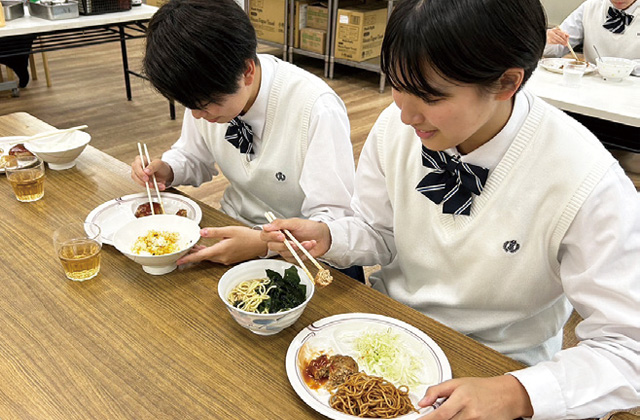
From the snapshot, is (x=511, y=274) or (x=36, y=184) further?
(x=36, y=184)

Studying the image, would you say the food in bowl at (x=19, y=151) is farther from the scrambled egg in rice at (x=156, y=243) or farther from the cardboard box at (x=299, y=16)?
the cardboard box at (x=299, y=16)

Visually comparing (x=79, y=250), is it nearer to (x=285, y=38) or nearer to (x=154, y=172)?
(x=154, y=172)

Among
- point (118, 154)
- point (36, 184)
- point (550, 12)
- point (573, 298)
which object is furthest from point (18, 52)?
point (550, 12)

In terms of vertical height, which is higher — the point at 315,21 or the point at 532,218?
the point at 532,218

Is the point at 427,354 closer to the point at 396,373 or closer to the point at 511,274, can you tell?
the point at 396,373

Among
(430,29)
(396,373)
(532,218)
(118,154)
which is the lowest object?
(118,154)

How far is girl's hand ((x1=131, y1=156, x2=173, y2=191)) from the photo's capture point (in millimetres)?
1518

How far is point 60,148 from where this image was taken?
5.58 feet

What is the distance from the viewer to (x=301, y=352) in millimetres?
981

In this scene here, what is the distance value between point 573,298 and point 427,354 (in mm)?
297

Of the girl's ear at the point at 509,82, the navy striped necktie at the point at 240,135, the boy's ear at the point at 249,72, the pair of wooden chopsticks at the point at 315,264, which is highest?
the girl's ear at the point at 509,82

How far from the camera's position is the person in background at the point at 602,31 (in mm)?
3160

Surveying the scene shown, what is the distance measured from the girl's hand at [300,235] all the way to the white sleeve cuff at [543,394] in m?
0.48

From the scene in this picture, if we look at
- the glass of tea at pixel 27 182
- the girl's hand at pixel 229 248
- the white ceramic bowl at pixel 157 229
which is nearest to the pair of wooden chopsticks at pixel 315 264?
the girl's hand at pixel 229 248
